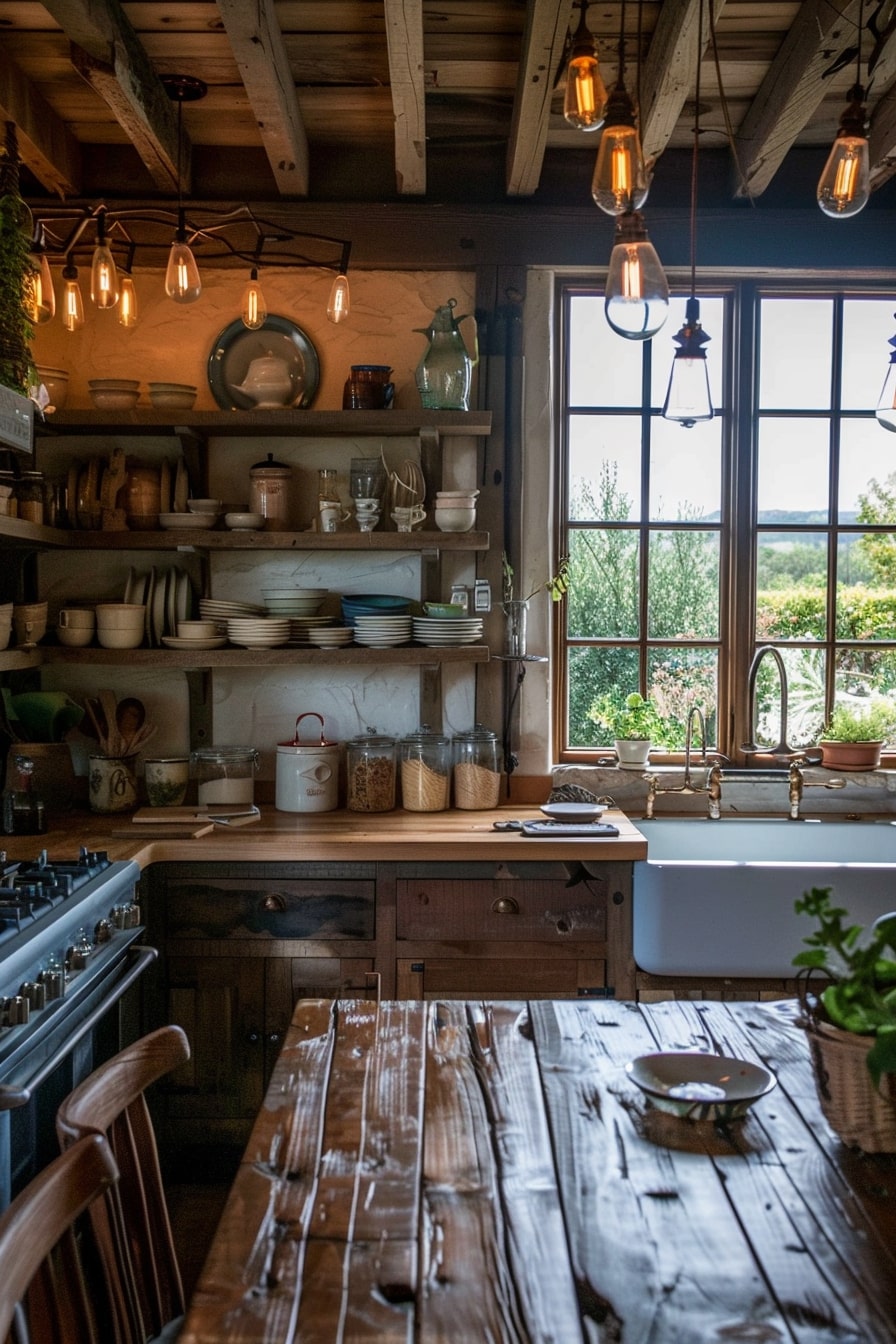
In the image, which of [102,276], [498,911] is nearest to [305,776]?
[498,911]

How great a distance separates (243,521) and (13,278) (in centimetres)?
89

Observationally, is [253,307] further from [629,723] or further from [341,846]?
[629,723]

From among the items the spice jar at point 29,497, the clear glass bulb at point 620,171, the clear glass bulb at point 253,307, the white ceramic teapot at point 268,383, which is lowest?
the spice jar at point 29,497

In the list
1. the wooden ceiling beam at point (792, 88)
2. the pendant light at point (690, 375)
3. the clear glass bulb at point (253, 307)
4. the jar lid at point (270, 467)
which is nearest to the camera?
the pendant light at point (690, 375)

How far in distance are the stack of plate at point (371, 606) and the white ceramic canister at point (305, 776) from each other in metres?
0.38

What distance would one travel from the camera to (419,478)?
11.4 feet

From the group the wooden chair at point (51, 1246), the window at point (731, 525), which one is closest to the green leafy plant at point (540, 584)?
the window at point (731, 525)

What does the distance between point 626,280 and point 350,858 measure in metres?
1.71

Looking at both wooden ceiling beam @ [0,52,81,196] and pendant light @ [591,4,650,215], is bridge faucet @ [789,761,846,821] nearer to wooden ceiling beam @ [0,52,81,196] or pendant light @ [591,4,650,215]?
pendant light @ [591,4,650,215]

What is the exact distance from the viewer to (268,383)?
3.44 metres

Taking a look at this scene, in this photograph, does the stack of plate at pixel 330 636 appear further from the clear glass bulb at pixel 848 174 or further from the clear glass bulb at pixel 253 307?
the clear glass bulb at pixel 848 174

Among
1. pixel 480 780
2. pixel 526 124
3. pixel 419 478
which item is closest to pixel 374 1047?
pixel 480 780

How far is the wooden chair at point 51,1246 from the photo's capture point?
1111 mm

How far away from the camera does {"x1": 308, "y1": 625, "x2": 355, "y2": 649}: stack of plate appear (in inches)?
133
